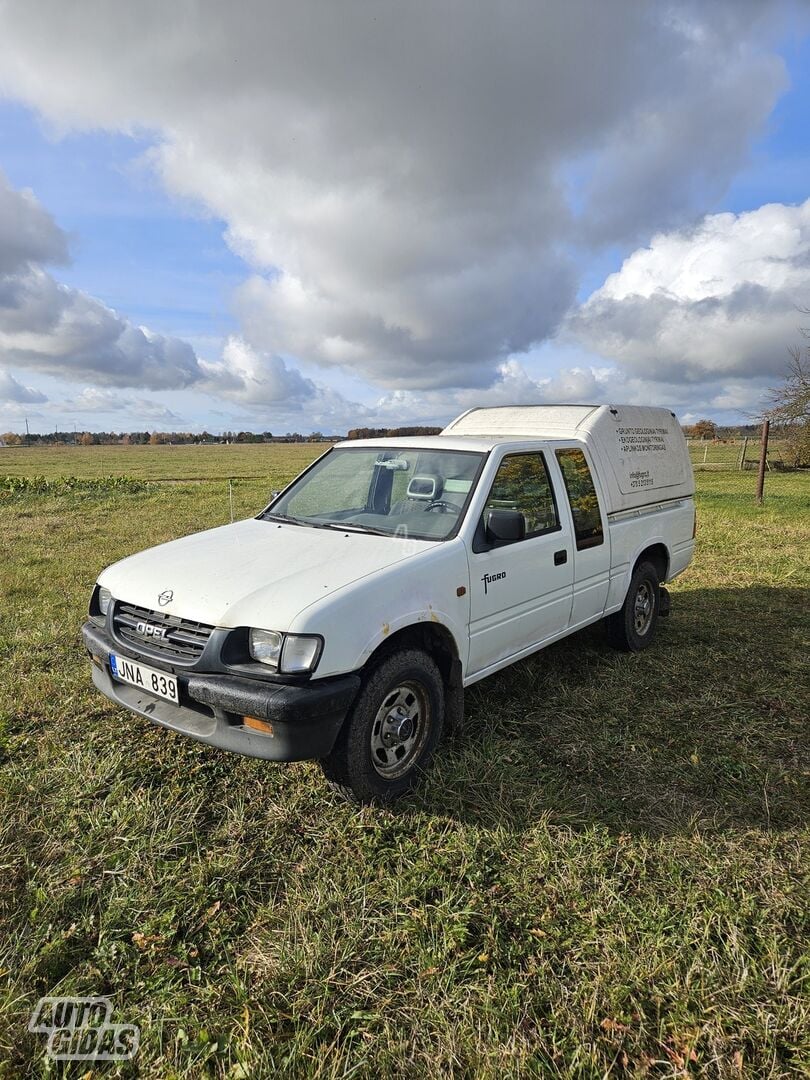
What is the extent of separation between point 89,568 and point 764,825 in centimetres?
771

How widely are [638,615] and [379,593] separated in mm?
3228

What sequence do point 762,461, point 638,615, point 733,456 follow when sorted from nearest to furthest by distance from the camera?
point 638,615 → point 762,461 → point 733,456

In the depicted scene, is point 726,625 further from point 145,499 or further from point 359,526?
point 145,499

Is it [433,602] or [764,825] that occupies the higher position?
[433,602]

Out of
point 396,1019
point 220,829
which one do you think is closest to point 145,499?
point 220,829

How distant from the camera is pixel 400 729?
3.04 metres

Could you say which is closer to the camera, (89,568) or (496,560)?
(496,560)

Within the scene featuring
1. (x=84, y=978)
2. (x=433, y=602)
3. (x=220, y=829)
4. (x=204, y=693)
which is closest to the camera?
(x=84, y=978)

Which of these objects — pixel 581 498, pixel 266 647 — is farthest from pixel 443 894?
pixel 581 498

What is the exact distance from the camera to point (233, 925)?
2359 millimetres

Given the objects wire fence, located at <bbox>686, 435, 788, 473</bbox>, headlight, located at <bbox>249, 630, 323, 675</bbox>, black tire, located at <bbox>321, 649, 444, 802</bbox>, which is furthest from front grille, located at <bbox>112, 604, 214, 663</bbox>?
wire fence, located at <bbox>686, 435, 788, 473</bbox>

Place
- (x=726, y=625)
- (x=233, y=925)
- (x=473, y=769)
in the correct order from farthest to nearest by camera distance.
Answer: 1. (x=726, y=625)
2. (x=473, y=769)
3. (x=233, y=925)

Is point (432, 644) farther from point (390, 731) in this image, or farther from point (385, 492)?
point (385, 492)

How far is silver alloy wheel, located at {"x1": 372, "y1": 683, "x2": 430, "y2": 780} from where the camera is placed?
2.99 meters
